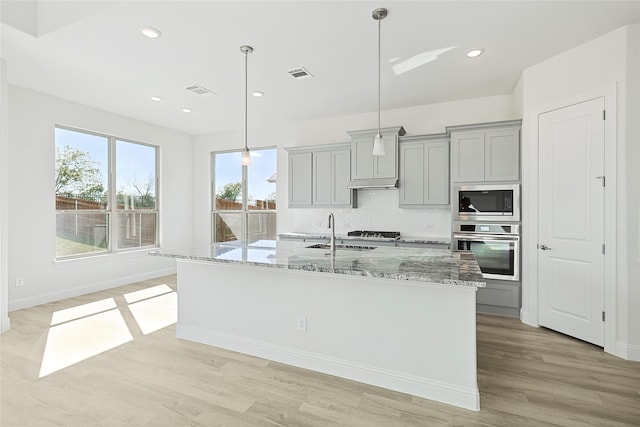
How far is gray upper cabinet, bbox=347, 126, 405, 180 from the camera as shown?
4637 mm

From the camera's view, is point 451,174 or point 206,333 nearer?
point 206,333

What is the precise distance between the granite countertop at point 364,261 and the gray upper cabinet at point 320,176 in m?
2.06

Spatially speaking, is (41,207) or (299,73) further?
(41,207)

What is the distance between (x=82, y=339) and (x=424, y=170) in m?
4.44

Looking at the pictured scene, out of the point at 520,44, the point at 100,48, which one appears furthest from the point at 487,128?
the point at 100,48

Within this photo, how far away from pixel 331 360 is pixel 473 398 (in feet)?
3.30

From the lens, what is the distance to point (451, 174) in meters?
4.19

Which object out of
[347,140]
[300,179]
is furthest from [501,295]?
[300,179]

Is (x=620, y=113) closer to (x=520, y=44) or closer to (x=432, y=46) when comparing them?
(x=520, y=44)

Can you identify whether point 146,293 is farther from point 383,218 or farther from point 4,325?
point 383,218

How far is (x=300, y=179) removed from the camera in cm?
546

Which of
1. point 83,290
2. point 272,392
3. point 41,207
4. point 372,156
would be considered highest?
point 372,156

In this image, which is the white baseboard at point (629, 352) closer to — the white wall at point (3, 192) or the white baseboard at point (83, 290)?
the white wall at point (3, 192)

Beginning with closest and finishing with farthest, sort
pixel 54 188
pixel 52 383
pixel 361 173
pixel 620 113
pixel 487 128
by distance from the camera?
pixel 52 383 < pixel 620 113 < pixel 487 128 < pixel 54 188 < pixel 361 173
